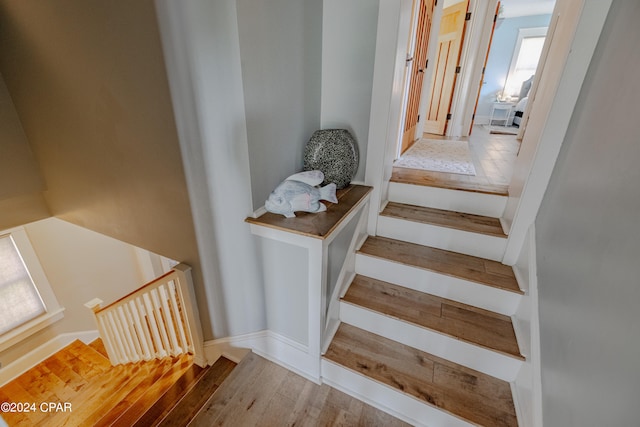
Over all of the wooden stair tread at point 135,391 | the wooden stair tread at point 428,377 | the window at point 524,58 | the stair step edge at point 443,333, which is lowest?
the wooden stair tread at point 135,391

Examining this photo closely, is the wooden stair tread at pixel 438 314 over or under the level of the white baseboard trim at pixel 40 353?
over

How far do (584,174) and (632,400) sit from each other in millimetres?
755

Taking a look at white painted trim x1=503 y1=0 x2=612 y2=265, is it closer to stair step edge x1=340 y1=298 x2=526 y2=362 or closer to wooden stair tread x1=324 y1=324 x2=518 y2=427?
stair step edge x1=340 y1=298 x2=526 y2=362

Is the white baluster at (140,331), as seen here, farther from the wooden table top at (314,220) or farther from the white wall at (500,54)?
the white wall at (500,54)

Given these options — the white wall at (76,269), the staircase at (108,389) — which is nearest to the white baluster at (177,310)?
the staircase at (108,389)

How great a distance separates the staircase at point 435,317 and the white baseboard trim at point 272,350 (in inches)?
3.9

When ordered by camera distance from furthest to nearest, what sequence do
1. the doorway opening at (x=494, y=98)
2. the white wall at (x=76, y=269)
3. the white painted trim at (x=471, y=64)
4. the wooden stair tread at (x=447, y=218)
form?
the white painted trim at (x=471, y=64) < the white wall at (x=76, y=269) < the doorway opening at (x=494, y=98) < the wooden stair tread at (x=447, y=218)

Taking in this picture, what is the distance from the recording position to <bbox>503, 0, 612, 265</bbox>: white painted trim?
1.08 m

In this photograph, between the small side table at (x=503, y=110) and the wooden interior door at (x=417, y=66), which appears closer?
the wooden interior door at (x=417, y=66)

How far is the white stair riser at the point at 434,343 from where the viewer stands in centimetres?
125

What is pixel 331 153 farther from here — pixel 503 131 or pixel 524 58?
pixel 524 58

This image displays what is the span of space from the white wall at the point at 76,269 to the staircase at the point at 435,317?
10.4ft

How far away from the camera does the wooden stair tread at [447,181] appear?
183cm

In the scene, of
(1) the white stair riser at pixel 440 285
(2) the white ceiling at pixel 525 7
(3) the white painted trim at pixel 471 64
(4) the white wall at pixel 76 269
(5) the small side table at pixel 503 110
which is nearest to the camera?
(1) the white stair riser at pixel 440 285
